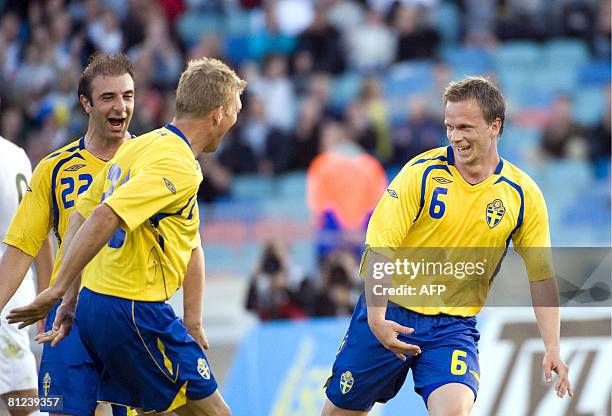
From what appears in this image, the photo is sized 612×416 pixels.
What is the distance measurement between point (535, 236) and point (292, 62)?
9706mm

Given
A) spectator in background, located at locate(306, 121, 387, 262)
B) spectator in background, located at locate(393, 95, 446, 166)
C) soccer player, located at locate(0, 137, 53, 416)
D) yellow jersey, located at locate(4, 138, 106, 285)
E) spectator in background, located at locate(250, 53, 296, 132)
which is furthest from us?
spectator in background, located at locate(250, 53, 296, 132)

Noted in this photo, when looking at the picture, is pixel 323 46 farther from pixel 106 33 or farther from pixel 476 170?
pixel 476 170

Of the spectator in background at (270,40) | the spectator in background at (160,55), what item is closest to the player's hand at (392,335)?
the spectator in background at (160,55)

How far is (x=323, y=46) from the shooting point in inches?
613

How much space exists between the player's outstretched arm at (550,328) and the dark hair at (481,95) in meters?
0.94

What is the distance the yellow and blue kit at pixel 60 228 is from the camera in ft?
19.7

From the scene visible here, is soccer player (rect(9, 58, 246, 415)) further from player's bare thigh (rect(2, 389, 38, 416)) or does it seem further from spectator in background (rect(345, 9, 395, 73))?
spectator in background (rect(345, 9, 395, 73))

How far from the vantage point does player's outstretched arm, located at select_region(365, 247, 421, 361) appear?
571 centimetres

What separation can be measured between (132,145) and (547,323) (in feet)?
7.68

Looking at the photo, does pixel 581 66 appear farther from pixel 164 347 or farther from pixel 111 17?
pixel 164 347

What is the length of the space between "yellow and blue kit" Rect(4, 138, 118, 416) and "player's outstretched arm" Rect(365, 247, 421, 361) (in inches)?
59.3

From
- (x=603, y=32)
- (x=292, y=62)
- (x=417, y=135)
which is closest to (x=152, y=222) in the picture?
(x=417, y=135)

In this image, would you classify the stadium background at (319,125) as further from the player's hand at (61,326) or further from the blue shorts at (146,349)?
the player's hand at (61,326)

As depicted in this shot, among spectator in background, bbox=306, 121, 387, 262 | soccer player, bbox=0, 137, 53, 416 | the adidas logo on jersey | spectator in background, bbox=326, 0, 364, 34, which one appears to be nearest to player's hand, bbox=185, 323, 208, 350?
soccer player, bbox=0, 137, 53, 416
